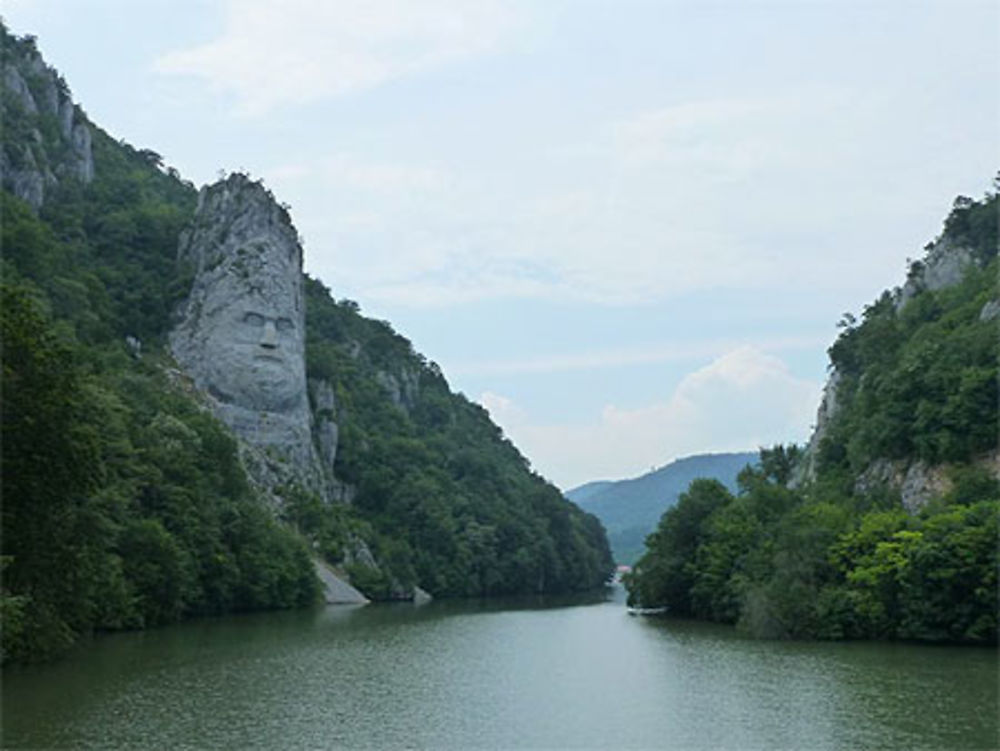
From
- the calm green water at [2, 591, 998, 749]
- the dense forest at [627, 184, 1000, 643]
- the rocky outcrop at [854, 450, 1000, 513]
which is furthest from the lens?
the rocky outcrop at [854, 450, 1000, 513]

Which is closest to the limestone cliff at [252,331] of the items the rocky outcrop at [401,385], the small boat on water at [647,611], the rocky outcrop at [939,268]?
the small boat on water at [647,611]

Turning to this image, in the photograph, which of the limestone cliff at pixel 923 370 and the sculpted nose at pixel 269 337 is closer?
the limestone cliff at pixel 923 370

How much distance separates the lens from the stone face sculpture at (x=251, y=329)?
117m

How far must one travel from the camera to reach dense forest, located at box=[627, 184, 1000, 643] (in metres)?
54.3

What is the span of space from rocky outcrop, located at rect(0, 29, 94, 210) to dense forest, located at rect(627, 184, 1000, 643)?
72.8 metres

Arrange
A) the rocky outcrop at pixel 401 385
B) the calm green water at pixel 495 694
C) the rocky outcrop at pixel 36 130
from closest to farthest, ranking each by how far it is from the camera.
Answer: the calm green water at pixel 495 694, the rocky outcrop at pixel 36 130, the rocky outcrop at pixel 401 385

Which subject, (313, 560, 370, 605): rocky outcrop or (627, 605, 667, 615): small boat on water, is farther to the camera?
(313, 560, 370, 605): rocky outcrop

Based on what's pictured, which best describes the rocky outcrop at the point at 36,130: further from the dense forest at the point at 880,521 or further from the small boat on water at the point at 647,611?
the dense forest at the point at 880,521

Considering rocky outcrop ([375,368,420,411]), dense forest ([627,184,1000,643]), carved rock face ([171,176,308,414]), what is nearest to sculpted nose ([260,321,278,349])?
carved rock face ([171,176,308,414])

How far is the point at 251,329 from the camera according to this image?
396 ft

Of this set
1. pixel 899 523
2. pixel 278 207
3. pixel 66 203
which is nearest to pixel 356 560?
pixel 278 207

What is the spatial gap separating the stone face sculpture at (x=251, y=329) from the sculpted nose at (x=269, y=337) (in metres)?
0.10

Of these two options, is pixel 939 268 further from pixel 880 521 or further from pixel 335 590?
pixel 335 590

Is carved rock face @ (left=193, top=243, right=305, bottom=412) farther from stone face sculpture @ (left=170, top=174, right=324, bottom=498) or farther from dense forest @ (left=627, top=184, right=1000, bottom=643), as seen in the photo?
dense forest @ (left=627, top=184, right=1000, bottom=643)
